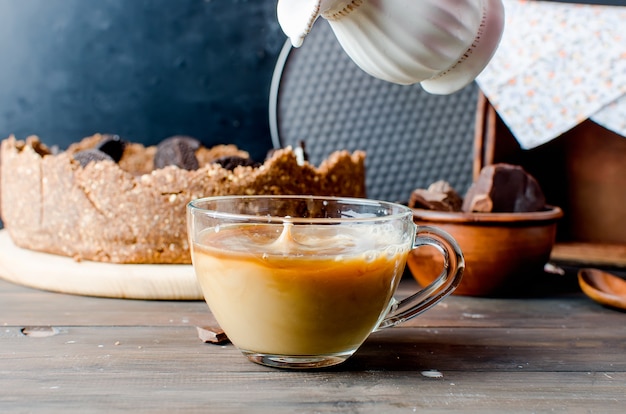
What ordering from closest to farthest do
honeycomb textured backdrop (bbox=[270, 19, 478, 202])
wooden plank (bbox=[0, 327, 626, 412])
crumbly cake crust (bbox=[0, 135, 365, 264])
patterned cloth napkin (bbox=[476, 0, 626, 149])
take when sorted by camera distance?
wooden plank (bbox=[0, 327, 626, 412]), crumbly cake crust (bbox=[0, 135, 365, 264]), patterned cloth napkin (bbox=[476, 0, 626, 149]), honeycomb textured backdrop (bbox=[270, 19, 478, 202])

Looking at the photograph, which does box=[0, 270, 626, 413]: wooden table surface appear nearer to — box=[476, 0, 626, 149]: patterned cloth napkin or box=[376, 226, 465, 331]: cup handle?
box=[376, 226, 465, 331]: cup handle

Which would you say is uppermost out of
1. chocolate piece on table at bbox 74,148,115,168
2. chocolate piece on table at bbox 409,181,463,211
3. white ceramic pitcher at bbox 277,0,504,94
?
white ceramic pitcher at bbox 277,0,504,94

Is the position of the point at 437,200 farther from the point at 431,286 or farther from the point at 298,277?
the point at 298,277

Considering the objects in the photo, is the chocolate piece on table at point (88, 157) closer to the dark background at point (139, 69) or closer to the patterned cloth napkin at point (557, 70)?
the dark background at point (139, 69)

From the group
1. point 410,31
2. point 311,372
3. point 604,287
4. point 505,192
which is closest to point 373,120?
point 505,192

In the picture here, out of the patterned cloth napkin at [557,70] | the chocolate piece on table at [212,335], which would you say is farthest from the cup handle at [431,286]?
the patterned cloth napkin at [557,70]

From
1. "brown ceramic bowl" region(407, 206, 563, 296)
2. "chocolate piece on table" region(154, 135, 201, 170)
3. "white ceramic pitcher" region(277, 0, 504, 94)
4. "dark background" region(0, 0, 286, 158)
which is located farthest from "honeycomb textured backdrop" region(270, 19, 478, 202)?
"white ceramic pitcher" region(277, 0, 504, 94)
